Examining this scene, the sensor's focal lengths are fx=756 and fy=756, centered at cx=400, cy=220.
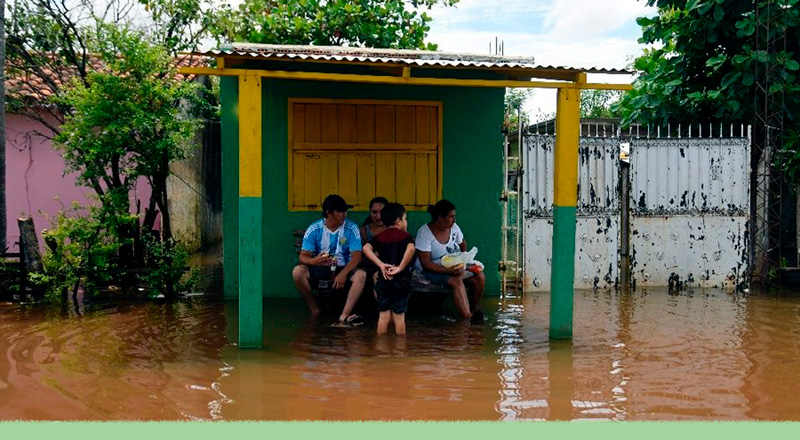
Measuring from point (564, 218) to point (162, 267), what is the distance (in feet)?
15.8

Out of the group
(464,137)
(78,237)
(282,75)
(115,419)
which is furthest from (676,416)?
(78,237)

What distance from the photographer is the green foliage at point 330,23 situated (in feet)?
47.1

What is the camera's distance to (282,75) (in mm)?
6418

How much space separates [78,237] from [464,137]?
469 centimetres

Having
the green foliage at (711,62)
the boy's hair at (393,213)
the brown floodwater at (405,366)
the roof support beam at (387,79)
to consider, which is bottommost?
the brown floodwater at (405,366)

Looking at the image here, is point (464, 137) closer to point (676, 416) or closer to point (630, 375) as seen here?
point (630, 375)

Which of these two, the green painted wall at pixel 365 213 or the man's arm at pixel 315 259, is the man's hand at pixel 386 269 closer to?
the man's arm at pixel 315 259

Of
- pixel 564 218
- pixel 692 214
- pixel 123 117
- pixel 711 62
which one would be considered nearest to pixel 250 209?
pixel 564 218

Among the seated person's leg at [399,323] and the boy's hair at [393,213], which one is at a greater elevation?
the boy's hair at [393,213]

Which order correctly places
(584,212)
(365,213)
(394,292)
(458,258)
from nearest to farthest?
1. (394,292)
2. (458,258)
3. (365,213)
4. (584,212)

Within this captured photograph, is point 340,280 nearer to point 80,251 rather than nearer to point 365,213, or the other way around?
point 365,213

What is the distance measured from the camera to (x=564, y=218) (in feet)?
23.2

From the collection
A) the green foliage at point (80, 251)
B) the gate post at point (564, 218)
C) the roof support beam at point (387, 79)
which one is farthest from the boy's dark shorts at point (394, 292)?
the green foliage at point (80, 251)

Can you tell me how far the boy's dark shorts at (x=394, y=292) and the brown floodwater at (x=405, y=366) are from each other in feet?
0.99
